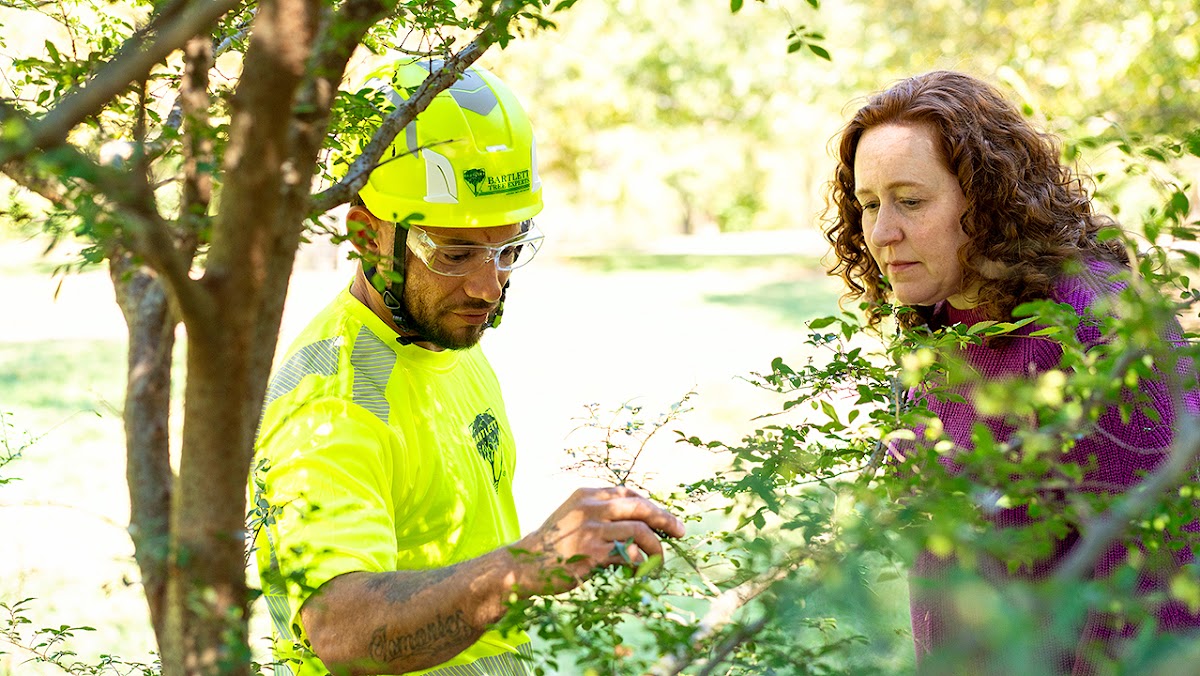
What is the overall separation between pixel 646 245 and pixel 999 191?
35.1 metres

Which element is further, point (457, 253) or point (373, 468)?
point (457, 253)

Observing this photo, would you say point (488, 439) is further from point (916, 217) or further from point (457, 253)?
point (916, 217)

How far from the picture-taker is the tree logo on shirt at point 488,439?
2836 mm

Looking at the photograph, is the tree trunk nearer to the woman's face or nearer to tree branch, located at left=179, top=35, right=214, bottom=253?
tree branch, located at left=179, top=35, right=214, bottom=253

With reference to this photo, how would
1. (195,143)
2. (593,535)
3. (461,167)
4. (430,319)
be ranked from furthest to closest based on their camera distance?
(461,167), (430,319), (593,535), (195,143)

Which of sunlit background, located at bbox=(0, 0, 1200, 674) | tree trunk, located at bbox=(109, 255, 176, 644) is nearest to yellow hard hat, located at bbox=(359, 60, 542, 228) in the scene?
sunlit background, located at bbox=(0, 0, 1200, 674)

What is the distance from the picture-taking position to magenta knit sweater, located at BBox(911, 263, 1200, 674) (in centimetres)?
213

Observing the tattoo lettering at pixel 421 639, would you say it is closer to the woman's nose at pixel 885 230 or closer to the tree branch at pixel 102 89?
the tree branch at pixel 102 89

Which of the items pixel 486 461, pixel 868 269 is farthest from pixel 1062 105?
pixel 486 461

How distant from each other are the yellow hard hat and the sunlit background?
0.75 meters

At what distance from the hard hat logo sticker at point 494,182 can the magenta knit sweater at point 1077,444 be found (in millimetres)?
1225

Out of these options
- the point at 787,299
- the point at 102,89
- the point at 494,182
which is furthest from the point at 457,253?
the point at 787,299

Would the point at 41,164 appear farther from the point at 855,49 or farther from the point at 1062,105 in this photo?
the point at 855,49

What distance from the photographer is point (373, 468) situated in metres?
2.36
